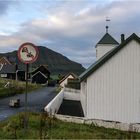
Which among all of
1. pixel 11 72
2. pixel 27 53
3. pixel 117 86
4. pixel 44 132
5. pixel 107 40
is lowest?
pixel 44 132

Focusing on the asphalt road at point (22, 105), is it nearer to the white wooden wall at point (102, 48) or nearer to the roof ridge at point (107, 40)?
the white wooden wall at point (102, 48)

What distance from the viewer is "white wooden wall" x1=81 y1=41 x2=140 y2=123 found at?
22.9 metres

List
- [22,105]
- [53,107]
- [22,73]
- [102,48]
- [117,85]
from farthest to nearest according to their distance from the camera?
[22,73], [102,48], [22,105], [53,107], [117,85]

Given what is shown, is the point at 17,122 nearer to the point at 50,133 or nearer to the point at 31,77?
the point at 50,133

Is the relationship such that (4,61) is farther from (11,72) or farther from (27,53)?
(27,53)

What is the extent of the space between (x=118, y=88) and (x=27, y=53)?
1111 centimetres

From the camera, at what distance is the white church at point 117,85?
22938 mm

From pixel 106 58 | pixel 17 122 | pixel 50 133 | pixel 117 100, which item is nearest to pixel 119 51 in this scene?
pixel 106 58

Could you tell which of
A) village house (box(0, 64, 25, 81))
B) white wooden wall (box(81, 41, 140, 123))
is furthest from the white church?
village house (box(0, 64, 25, 81))

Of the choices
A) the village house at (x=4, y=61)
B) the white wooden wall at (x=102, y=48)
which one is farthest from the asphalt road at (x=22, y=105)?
the village house at (x=4, y=61)

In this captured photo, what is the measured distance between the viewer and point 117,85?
23.1 meters

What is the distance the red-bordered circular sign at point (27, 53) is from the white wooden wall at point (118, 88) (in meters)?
10.6

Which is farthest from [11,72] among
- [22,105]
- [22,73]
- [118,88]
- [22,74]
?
[118,88]

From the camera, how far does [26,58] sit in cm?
1292
